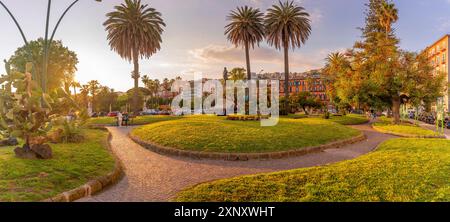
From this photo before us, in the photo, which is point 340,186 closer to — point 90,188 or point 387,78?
point 90,188

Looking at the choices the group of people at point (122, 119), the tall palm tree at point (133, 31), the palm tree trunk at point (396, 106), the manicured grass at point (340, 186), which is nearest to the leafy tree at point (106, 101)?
the tall palm tree at point (133, 31)

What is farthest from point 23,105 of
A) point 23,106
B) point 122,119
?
point 122,119

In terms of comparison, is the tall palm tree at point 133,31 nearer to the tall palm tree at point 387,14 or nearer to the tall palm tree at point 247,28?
the tall palm tree at point 247,28

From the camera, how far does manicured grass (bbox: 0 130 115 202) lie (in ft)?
19.2

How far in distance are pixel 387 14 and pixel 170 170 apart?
142 feet

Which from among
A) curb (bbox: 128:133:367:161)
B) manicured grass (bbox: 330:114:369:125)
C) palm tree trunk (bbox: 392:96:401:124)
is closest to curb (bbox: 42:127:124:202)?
curb (bbox: 128:133:367:161)

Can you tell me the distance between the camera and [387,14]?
37.1m

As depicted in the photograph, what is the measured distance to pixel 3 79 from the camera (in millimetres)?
9031
